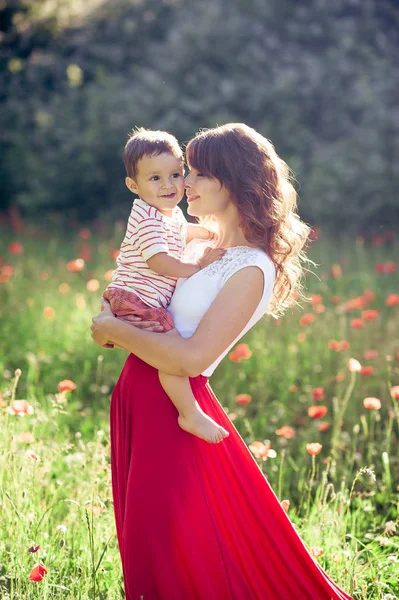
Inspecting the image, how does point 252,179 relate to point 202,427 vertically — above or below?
above

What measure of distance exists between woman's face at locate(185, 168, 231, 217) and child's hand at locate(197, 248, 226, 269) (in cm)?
11

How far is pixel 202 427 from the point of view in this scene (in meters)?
2.06

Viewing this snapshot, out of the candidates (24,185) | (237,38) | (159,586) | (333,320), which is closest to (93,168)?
(24,185)

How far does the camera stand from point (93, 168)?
9664mm

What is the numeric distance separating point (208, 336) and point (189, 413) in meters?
0.22

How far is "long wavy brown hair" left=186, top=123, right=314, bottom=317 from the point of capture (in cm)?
215

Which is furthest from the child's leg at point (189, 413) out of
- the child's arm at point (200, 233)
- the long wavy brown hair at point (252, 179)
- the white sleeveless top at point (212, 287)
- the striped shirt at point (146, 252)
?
the child's arm at point (200, 233)

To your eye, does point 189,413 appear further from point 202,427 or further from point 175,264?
point 175,264

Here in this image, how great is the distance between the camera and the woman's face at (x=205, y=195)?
86.2 inches

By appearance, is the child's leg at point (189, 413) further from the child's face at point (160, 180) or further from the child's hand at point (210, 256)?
the child's face at point (160, 180)

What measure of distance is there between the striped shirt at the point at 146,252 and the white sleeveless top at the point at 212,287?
0.25 feet

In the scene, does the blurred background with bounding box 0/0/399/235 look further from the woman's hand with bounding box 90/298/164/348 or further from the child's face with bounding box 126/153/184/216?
the woman's hand with bounding box 90/298/164/348

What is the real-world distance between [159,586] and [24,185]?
29.0 feet

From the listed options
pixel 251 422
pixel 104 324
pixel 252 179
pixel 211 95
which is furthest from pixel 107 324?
pixel 211 95
